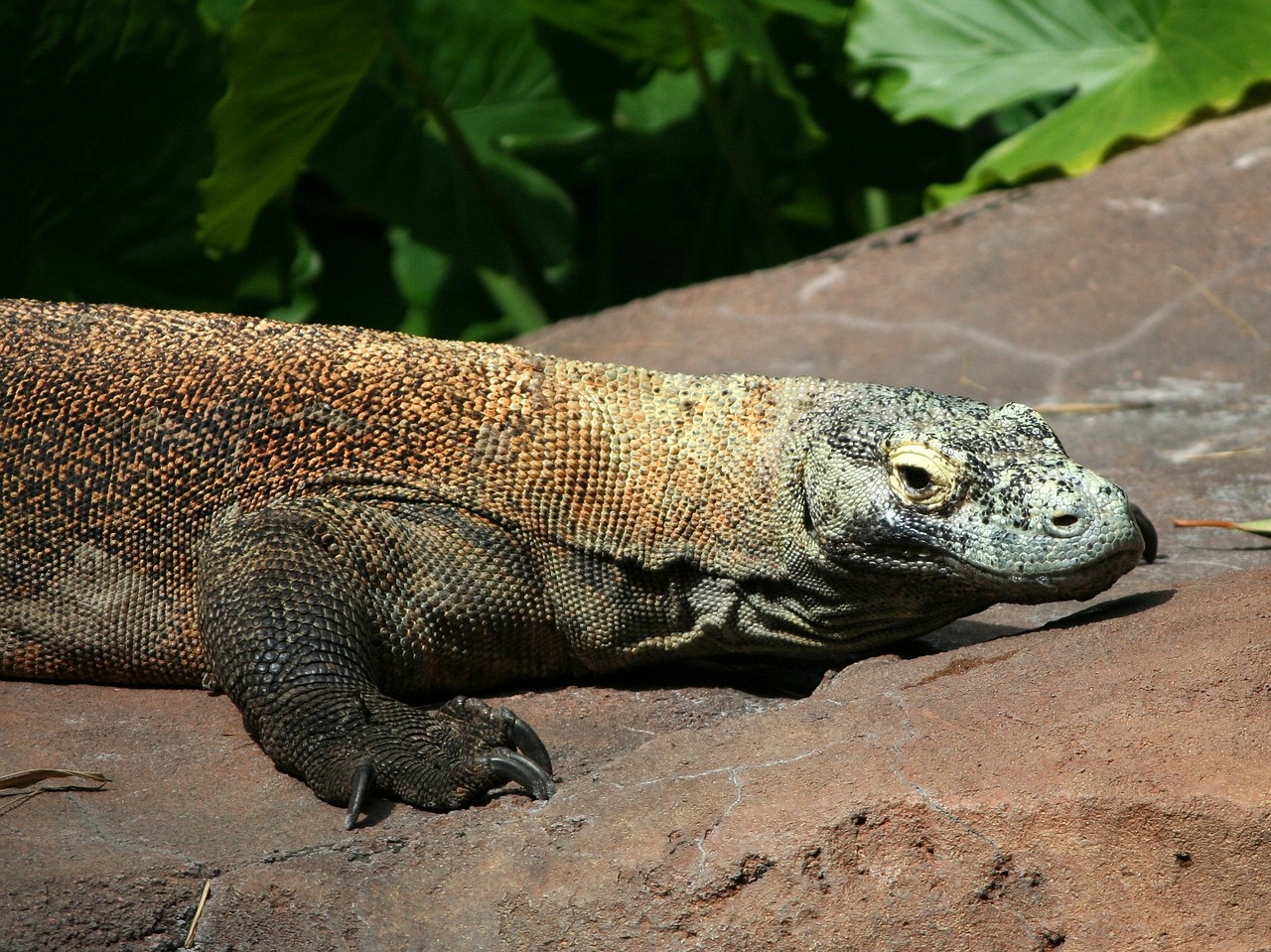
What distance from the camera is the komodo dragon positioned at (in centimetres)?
337

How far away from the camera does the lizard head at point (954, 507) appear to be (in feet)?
10.3

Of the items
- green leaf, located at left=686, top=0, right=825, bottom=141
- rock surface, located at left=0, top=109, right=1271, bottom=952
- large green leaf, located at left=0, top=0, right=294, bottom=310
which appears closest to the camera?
rock surface, located at left=0, top=109, right=1271, bottom=952

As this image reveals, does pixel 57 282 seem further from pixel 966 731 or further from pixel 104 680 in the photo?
pixel 966 731

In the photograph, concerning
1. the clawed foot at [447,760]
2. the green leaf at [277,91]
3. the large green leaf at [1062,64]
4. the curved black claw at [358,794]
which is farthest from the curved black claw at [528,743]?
the large green leaf at [1062,64]

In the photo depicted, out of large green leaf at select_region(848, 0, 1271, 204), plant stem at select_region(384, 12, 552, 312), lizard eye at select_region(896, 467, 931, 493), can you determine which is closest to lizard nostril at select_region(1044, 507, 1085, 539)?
lizard eye at select_region(896, 467, 931, 493)

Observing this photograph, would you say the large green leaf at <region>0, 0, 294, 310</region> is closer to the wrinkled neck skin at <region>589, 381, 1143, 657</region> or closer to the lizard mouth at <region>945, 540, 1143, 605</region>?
the wrinkled neck skin at <region>589, 381, 1143, 657</region>

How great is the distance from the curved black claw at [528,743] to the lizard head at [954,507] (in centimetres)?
85

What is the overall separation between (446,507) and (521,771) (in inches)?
36.8

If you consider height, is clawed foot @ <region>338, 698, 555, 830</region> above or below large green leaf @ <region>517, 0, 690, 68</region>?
below

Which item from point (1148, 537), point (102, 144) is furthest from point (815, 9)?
point (1148, 537)

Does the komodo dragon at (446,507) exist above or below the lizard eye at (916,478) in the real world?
below

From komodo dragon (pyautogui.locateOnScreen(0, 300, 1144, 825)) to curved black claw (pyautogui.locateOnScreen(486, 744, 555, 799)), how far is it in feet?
1.65

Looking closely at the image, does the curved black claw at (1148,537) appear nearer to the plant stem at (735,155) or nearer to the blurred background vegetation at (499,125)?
the blurred background vegetation at (499,125)

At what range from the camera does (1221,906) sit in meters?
2.41
